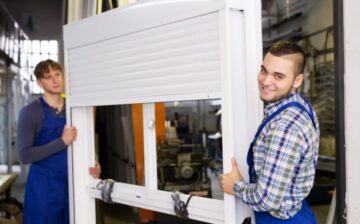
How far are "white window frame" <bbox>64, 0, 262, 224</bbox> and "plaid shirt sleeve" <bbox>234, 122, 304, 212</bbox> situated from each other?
17 centimetres

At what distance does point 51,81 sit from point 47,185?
22.9 inches

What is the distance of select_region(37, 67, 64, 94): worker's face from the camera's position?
2.24 meters

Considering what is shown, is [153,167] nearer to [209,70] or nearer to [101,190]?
[101,190]

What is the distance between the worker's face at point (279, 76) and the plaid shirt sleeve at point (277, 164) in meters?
0.11

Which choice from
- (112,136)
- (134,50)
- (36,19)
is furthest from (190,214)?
(36,19)

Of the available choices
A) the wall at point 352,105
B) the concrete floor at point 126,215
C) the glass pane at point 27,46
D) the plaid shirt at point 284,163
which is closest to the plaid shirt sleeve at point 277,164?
the plaid shirt at point 284,163

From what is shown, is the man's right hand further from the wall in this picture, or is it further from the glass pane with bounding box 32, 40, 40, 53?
the glass pane with bounding box 32, 40, 40, 53

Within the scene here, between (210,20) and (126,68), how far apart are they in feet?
1.59

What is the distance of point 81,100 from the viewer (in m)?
1.95

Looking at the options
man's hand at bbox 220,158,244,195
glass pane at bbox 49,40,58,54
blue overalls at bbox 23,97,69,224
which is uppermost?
glass pane at bbox 49,40,58,54

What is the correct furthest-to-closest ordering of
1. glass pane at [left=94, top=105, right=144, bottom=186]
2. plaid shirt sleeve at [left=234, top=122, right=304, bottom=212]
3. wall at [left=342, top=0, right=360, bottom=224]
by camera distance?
1. glass pane at [left=94, top=105, right=144, bottom=186]
2. wall at [left=342, top=0, right=360, bottom=224]
3. plaid shirt sleeve at [left=234, top=122, right=304, bottom=212]

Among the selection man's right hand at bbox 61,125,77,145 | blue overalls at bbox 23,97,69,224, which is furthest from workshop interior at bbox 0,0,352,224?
blue overalls at bbox 23,97,69,224

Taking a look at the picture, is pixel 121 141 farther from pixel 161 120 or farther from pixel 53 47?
pixel 53 47

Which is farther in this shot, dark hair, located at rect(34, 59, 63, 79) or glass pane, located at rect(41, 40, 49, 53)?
glass pane, located at rect(41, 40, 49, 53)
